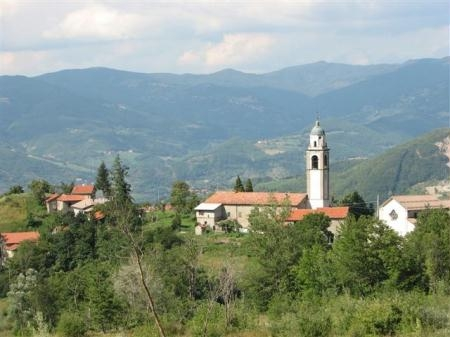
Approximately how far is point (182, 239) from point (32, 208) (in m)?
20.6

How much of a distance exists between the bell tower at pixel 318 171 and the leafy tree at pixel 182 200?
36.1ft

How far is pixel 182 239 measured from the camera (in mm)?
50031

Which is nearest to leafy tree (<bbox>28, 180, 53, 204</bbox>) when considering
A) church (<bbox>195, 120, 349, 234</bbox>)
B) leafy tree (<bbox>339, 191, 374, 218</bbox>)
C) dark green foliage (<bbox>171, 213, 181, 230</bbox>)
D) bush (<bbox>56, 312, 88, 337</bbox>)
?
dark green foliage (<bbox>171, 213, 181, 230</bbox>)

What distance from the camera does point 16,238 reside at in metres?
56.8

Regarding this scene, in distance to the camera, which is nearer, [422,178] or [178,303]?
[178,303]

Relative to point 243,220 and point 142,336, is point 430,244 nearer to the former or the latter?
point 142,336

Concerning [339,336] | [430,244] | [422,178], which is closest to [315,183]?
[430,244]

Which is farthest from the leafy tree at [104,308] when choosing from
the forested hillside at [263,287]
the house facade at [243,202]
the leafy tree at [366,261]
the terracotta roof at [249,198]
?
the terracotta roof at [249,198]

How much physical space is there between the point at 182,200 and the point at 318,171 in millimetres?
13015

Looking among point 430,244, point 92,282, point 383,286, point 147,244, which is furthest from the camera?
point 147,244

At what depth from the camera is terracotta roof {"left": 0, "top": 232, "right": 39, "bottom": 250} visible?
55531 mm

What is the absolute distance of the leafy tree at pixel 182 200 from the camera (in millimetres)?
62591

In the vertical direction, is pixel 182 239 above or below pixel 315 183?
below

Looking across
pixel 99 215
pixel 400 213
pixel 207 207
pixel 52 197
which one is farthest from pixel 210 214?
pixel 52 197
